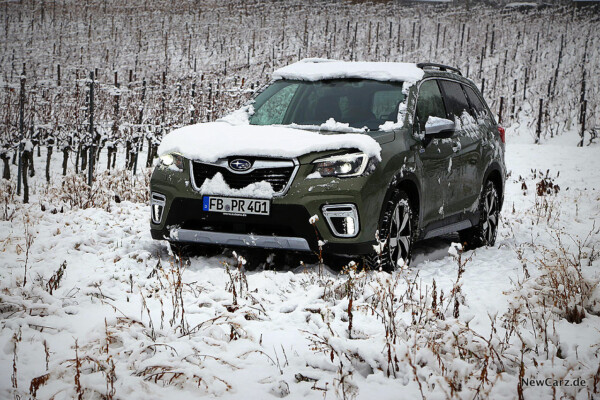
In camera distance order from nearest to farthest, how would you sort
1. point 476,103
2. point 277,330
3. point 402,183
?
point 277,330 → point 402,183 → point 476,103

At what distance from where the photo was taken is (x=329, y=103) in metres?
5.82

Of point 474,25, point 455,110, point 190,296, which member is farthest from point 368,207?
point 474,25

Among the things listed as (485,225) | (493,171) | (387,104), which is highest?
(387,104)

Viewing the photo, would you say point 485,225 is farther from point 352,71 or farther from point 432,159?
point 352,71

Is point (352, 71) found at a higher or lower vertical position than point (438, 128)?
higher

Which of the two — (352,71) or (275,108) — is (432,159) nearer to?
(352,71)

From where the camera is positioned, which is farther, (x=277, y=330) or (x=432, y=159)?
(x=432, y=159)

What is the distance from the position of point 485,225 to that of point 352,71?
2551mm

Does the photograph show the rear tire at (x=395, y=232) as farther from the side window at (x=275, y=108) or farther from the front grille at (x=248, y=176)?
the side window at (x=275, y=108)

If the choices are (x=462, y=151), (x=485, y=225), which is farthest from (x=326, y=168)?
(x=485, y=225)

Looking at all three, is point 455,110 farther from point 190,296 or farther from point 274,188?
point 190,296

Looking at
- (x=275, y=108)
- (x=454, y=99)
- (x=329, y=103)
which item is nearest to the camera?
(x=329, y=103)

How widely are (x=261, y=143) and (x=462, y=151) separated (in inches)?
101

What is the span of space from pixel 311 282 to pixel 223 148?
1264 millimetres
